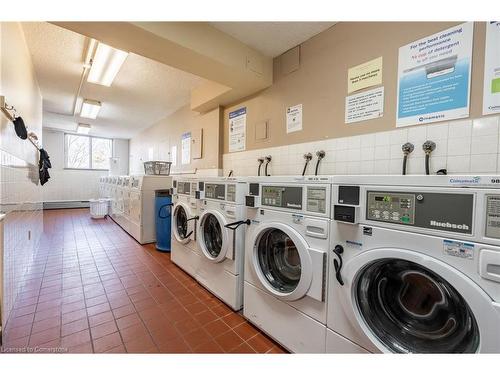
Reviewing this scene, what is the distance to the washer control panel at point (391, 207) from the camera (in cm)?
90

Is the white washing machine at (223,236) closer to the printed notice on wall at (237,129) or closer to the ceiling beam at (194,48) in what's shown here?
the printed notice on wall at (237,129)

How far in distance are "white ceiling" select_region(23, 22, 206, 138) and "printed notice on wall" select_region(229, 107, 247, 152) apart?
79 centimetres

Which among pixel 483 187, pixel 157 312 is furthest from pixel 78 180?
pixel 483 187

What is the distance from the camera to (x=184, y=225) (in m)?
2.67

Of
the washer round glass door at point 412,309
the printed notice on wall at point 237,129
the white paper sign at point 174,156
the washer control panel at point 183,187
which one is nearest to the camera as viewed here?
the washer round glass door at point 412,309

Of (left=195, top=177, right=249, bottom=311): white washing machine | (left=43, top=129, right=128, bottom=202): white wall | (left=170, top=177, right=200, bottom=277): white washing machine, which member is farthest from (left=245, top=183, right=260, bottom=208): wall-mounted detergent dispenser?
(left=43, top=129, right=128, bottom=202): white wall

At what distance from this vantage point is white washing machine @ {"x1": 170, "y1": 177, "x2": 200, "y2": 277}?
233cm

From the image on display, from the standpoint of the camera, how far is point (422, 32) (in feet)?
4.76

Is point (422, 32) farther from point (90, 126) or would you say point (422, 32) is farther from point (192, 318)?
point (90, 126)

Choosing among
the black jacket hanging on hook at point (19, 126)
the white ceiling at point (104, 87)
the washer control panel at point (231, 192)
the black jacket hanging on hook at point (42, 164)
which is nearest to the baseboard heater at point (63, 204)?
the white ceiling at point (104, 87)

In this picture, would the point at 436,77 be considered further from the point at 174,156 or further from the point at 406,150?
the point at 174,156

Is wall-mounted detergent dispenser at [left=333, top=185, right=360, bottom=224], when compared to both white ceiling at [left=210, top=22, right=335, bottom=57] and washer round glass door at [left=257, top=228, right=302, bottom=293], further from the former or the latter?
white ceiling at [left=210, top=22, right=335, bottom=57]

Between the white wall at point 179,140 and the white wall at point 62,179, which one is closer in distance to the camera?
the white wall at point 179,140

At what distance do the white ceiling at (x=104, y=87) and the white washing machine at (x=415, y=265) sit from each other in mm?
2900
